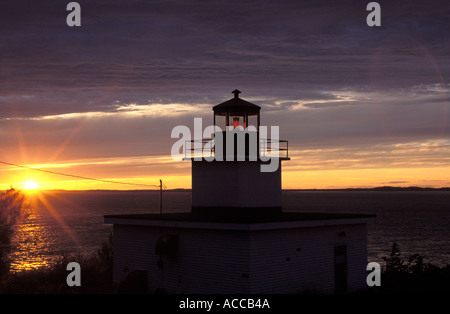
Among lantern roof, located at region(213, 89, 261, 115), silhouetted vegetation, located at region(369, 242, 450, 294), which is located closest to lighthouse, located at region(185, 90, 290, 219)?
lantern roof, located at region(213, 89, 261, 115)

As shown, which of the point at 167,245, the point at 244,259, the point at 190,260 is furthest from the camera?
the point at 167,245

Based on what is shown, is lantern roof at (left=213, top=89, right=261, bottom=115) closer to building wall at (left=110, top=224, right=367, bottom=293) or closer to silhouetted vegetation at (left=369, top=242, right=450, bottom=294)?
building wall at (left=110, top=224, right=367, bottom=293)

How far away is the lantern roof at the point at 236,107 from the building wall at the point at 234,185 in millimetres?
2046

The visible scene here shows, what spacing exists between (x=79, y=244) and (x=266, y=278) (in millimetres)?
57355

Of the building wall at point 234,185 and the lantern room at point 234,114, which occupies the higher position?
the lantern room at point 234,114

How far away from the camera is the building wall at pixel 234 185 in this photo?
66.3 ft

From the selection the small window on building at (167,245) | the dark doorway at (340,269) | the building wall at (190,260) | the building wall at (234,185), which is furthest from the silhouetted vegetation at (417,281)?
the small window on building at (167,245)

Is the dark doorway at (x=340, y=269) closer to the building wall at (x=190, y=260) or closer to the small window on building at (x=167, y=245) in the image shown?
the building wall at (x=190, y=260)

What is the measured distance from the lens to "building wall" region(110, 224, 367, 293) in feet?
57.3

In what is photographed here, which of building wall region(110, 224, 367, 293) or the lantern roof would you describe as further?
the lantern roof

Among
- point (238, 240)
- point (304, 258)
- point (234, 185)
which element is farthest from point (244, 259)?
point (234, 185)

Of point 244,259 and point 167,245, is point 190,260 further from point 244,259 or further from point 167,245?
point 244,259

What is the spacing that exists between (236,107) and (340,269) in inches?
294

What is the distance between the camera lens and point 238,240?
1752cm
